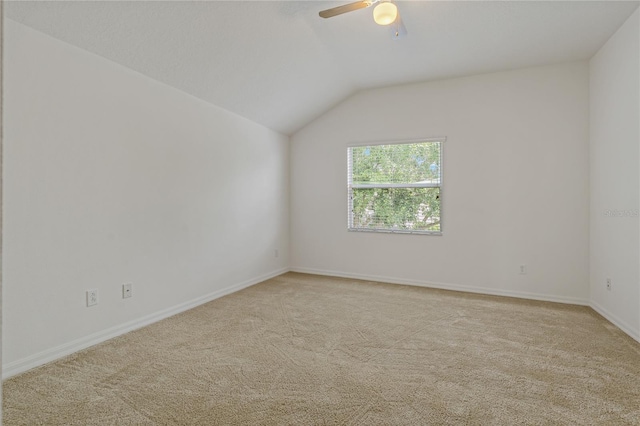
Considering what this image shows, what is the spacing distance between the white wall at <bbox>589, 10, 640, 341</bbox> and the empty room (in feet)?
0.09

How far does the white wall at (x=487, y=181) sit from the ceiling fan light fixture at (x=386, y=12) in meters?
2.20

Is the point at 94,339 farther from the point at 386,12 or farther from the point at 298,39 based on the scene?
the point at 386,12

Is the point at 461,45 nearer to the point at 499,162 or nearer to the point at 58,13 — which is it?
the point at 499,162

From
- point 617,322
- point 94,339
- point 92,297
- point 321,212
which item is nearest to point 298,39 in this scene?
point 321,212

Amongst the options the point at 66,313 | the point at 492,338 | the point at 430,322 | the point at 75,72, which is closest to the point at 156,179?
the point at 75,72

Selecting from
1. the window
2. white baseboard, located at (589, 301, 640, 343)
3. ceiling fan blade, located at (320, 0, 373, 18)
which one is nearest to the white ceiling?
ceiling fan blade, located at (320, 0, 373, 18)

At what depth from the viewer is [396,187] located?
4.79m

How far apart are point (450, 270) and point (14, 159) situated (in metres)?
4.31

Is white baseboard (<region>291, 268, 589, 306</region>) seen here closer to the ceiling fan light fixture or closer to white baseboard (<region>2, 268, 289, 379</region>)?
white baseboard (<region>2, 268, 289, 379</region>)

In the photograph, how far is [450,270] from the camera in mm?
4480

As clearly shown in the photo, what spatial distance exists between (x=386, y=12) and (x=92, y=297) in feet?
9.89

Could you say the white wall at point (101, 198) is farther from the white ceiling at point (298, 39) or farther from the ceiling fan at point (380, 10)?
the ceiling fan at point (380, 10)

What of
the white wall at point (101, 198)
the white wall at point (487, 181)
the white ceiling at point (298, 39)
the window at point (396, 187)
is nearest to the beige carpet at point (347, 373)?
the white wall at point (101, 198)

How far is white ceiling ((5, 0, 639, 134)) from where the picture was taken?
2627mm
